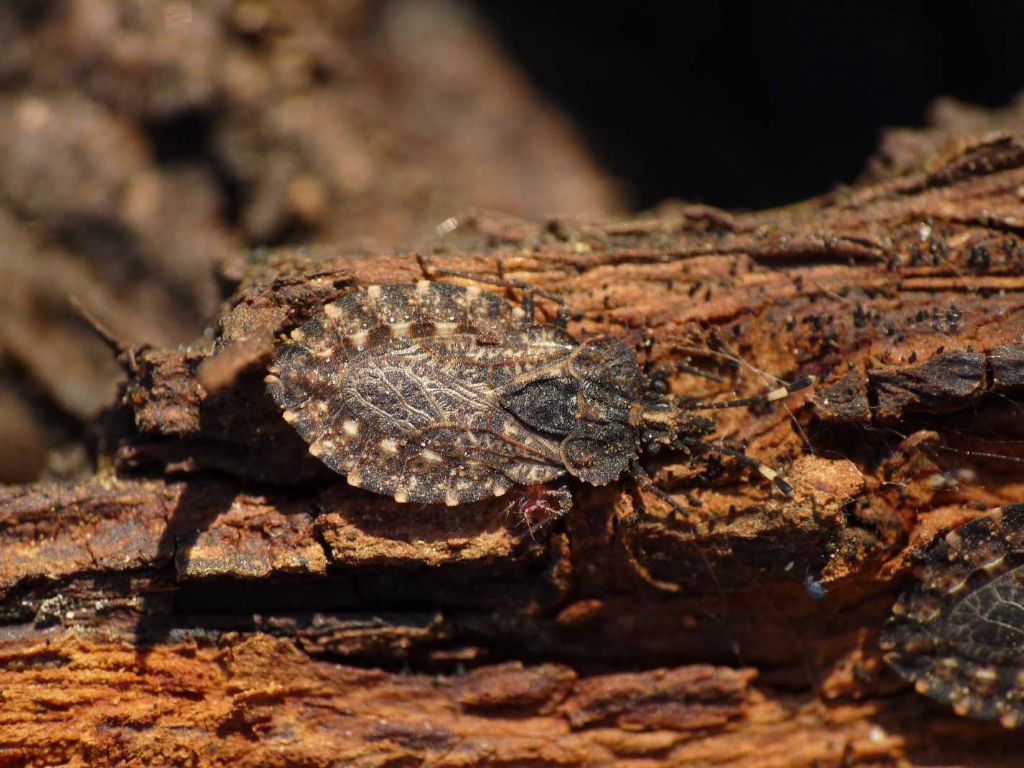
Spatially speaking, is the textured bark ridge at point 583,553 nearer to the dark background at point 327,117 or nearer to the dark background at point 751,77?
the dark background at point 327,117

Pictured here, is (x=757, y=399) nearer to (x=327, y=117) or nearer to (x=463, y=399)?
(x=463, y=399)

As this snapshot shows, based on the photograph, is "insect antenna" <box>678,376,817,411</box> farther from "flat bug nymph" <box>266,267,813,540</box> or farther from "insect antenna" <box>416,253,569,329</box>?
"insect antenna" <box>416,253,569,329</box>

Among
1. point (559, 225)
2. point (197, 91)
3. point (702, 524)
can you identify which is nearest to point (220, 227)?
point (197, 91)

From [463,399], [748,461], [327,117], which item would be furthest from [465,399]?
[327,117]

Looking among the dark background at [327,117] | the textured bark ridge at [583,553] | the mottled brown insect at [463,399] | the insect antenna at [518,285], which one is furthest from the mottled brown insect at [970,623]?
the dark background at [327,117]

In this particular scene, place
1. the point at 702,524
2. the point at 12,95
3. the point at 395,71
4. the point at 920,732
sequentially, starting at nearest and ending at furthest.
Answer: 1. the point at 702,524
2. the point at 920,732
3. the point at 12,95
4. the point at 395,71

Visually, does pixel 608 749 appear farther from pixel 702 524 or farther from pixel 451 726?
pixel 702 524

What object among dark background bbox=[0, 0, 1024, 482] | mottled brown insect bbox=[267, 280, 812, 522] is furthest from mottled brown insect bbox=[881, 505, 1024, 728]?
dark background bbox=[0, 0, 1024, 482]
